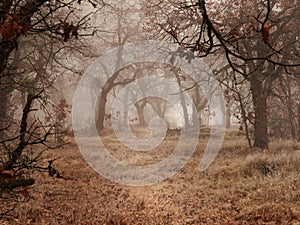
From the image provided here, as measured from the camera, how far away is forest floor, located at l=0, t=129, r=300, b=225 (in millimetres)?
7574

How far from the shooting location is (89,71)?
33688 mm

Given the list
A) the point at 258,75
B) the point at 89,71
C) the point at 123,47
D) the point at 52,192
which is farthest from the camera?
the point at 89,71

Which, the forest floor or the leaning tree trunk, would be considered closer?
the forest floor

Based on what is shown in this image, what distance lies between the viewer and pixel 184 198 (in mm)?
9289

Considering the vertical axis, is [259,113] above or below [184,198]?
above

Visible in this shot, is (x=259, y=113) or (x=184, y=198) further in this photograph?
(x=259, y=113)

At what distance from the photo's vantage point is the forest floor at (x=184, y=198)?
7574 mm

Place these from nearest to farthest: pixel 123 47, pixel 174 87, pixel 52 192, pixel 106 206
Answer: pixel 106 206 → pixel 52 192 → pixel 123 47 → pixel 174 87

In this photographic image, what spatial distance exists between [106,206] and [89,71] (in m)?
26.2

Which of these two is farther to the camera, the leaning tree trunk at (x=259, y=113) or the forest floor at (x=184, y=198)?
the leaning tree trunk at (x=259, y=113)

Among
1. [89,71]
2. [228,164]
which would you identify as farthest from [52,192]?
[89,71]

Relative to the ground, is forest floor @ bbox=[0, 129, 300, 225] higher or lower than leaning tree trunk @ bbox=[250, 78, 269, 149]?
lower

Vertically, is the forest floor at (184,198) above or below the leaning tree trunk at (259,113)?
below

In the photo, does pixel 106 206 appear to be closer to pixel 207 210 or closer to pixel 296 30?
pixel 207 210
